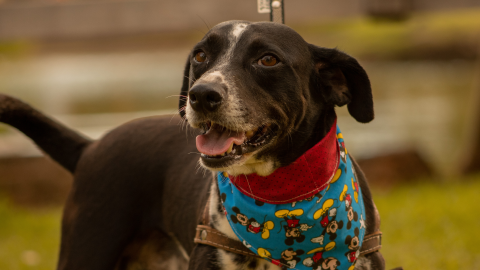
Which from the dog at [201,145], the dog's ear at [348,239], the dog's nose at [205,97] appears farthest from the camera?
the dog's ear at [348,239]

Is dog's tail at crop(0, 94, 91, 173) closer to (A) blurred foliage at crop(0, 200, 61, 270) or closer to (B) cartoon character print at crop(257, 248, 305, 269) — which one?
(B) cartoon character print at crop(257, 248, 305, 269)

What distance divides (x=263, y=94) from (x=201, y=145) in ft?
1.13

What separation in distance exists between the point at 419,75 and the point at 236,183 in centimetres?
1484

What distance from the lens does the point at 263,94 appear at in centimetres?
241

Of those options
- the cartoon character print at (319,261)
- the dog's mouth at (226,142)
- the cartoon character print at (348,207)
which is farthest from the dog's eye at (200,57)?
the cartoon character print at (319,261)

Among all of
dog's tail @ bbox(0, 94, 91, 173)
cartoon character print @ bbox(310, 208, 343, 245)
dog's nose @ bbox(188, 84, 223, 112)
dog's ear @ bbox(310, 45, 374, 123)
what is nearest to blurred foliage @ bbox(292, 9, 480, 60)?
dog's tail @ bbox(0, 94, 91, 173)

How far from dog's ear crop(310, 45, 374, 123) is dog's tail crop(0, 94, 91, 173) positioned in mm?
1460

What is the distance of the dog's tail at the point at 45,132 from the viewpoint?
309cm

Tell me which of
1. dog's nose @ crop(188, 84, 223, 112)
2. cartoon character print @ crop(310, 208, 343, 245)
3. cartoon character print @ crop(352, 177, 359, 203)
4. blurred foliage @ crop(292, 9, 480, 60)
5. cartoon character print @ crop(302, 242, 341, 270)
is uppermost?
dog's nose @ crop(188, 84, 223, 112)

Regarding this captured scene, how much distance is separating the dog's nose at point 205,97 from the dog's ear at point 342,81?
0.61 m

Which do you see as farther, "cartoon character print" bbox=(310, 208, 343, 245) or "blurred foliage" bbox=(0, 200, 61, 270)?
"blurred foliage" bbox=(0, 200, 61, 270)

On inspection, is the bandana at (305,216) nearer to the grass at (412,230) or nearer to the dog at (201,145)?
the dog at (201,145)

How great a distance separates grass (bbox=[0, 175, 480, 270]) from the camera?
13.9 feet

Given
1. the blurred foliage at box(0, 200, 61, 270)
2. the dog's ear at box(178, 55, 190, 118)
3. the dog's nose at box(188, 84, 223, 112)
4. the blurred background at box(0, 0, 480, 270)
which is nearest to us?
the dog's nose at box(188, 84, 223, 112)
